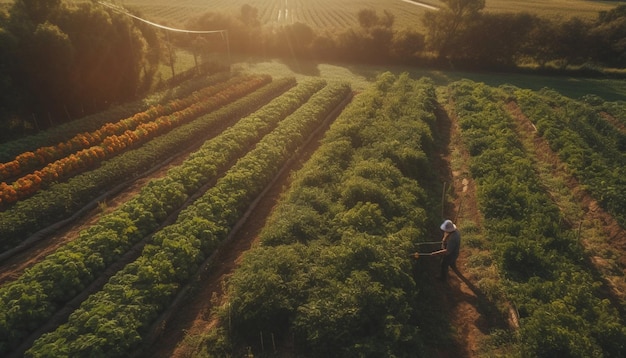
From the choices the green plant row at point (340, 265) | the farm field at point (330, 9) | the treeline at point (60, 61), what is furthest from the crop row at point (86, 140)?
the farm field at point (330, 9)

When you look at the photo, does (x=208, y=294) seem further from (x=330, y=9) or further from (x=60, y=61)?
(x=330, y=9)

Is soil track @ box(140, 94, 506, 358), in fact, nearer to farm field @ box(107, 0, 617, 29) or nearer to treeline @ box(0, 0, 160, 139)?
treeline @ box(0, 0, 160, 139)

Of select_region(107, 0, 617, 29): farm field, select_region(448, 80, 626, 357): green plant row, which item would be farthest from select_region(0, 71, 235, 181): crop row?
select_region(107, 0, 617, 29): farm field

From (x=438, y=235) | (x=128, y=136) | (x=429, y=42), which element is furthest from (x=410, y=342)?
(x=429, y=42)

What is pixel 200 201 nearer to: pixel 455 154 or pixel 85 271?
pixel 85 271

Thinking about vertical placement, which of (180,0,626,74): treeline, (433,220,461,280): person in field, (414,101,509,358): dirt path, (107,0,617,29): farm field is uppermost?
(107,0,617,29): farm field

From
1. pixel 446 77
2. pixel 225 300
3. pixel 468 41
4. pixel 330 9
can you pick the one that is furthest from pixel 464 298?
pixel 330 9

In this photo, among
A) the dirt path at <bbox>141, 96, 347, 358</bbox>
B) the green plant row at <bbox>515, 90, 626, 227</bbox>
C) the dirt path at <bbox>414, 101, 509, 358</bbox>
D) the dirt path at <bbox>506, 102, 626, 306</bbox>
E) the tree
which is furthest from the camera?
the tree
